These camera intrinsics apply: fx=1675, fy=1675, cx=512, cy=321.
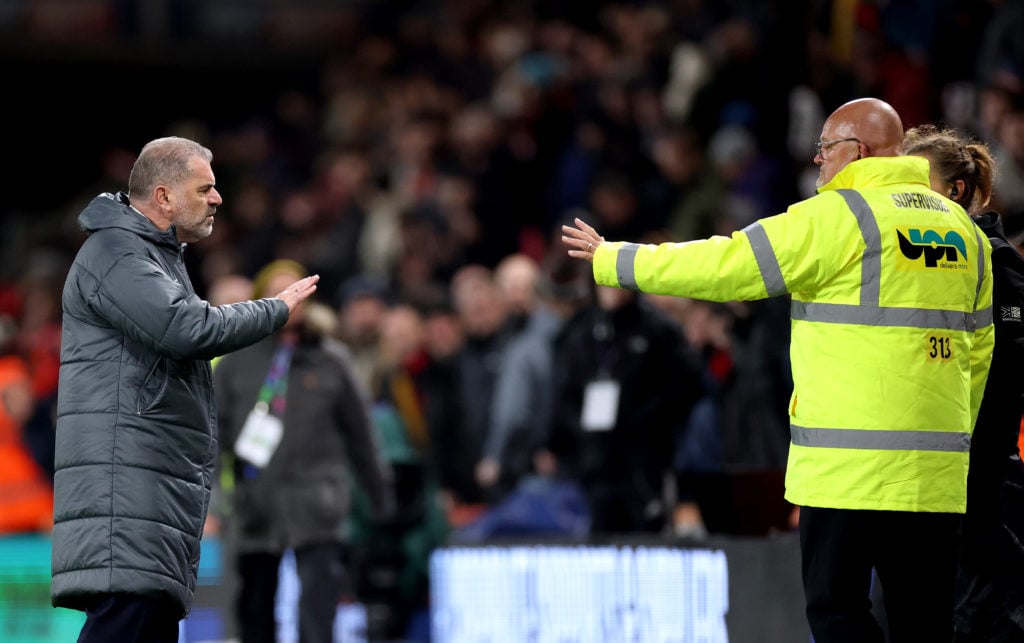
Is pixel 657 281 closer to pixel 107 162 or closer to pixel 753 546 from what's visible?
pixel 753 546

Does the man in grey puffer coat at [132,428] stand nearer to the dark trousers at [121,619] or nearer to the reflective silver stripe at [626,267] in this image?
the dark trousers at [121,619]

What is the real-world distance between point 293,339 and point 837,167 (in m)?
4.01

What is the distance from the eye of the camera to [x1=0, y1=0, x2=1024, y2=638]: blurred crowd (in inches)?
384

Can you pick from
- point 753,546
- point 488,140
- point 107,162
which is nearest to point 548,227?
point 488,140

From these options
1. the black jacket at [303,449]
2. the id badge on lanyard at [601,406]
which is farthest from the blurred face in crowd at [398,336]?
the black jacket at [303,449]

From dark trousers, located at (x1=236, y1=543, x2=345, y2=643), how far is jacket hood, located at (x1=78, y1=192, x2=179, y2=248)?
321cm

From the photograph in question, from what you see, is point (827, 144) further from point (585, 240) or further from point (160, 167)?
point (160, 167)

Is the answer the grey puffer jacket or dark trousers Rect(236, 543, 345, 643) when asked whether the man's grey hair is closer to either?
the grey puffer jacket

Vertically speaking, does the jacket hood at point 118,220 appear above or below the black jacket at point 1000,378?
above

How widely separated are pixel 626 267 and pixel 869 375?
2.93 feet

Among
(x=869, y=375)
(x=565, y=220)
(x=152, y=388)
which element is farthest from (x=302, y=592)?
(x=565, y=220)

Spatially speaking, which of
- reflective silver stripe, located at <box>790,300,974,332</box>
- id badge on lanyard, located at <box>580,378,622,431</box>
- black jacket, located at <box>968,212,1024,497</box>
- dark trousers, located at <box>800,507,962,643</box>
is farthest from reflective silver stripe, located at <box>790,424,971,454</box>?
id badge on lanyard, located at <box>580,378,622,431</box>

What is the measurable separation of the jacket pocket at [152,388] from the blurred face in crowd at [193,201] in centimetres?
49

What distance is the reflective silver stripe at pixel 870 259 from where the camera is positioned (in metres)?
5.56
